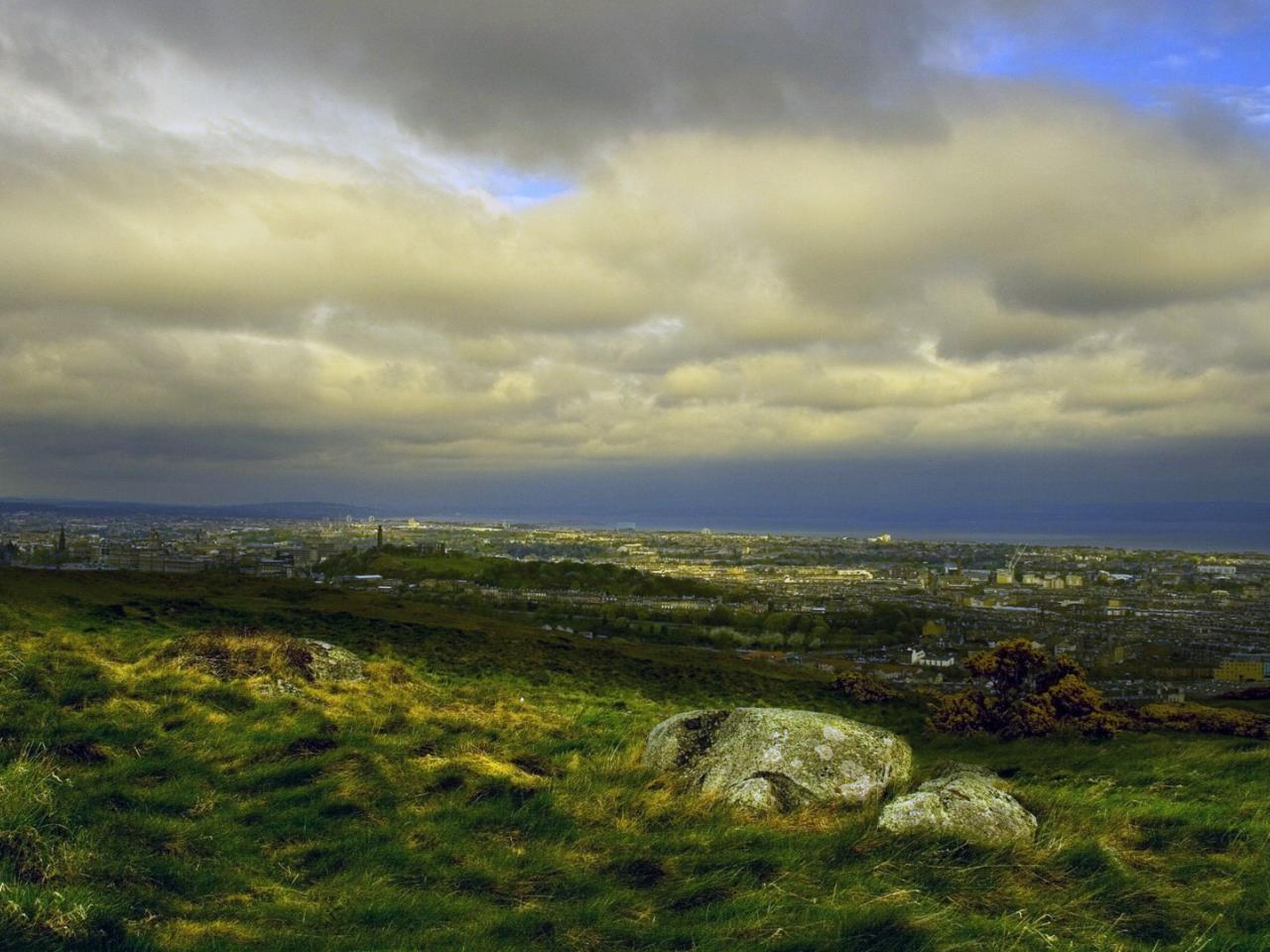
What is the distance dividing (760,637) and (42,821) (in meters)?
54.3

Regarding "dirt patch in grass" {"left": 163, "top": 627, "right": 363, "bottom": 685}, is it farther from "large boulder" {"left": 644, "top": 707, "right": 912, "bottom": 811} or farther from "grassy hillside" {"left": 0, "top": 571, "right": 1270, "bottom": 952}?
"large boulder" {"left": 644, "top": 707, "right": 912, "bottom": 811}

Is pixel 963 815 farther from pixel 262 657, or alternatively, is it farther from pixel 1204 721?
pixel 1204 721

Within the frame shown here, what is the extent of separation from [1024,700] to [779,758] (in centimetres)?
1343

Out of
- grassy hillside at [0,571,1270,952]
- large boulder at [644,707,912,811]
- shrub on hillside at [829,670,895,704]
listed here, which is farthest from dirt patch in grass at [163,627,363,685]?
shrub on hillside at [829,670,895,704]

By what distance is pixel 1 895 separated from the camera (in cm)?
569

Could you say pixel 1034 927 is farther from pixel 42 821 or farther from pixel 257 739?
pixel 257 739

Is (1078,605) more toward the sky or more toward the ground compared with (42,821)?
more toward the ground

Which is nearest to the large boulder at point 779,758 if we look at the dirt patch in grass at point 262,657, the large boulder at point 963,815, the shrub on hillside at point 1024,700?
the large boulder at point 963,815

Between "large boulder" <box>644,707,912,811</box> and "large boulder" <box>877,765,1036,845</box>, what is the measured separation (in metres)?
1.19

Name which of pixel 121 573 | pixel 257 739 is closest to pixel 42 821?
pixel 257 739

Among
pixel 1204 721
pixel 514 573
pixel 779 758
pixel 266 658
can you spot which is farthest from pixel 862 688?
pixel 514 573

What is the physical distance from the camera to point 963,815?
8.68m

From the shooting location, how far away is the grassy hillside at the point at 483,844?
20.8 ft

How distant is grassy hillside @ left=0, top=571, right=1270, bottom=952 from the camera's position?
634 cm
